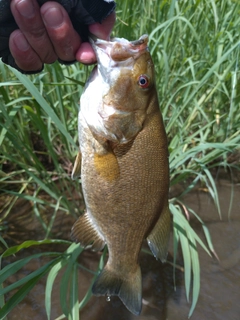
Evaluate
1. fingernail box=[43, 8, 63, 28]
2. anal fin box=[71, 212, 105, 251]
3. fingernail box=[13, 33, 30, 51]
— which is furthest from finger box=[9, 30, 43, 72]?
anal fin box=[71, 212, 105, 251]

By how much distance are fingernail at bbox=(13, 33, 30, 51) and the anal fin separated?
26.0 inches

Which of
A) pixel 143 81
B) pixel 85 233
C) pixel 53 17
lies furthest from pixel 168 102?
pixel 53 17

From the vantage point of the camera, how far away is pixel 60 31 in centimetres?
123

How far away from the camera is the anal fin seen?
4.85 feet

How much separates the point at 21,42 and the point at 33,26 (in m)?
0.08

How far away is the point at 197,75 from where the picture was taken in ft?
8.68

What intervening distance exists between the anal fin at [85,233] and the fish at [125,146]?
2.9 inches

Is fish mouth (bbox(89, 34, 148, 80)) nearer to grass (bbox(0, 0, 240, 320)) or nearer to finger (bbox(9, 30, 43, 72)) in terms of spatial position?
finger (bbox(9, 30, 43, 72))

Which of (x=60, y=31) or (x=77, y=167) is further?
(x=77, y=167)

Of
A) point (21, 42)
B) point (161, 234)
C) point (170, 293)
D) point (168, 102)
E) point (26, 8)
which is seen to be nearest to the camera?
point (26, 8)

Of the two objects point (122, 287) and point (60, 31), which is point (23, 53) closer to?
point (60, 31)

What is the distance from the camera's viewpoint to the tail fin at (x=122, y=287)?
144 centimetres

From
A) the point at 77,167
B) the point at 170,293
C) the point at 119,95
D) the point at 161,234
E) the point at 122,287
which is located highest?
the point at 119,95

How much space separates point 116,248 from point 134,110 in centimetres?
53
